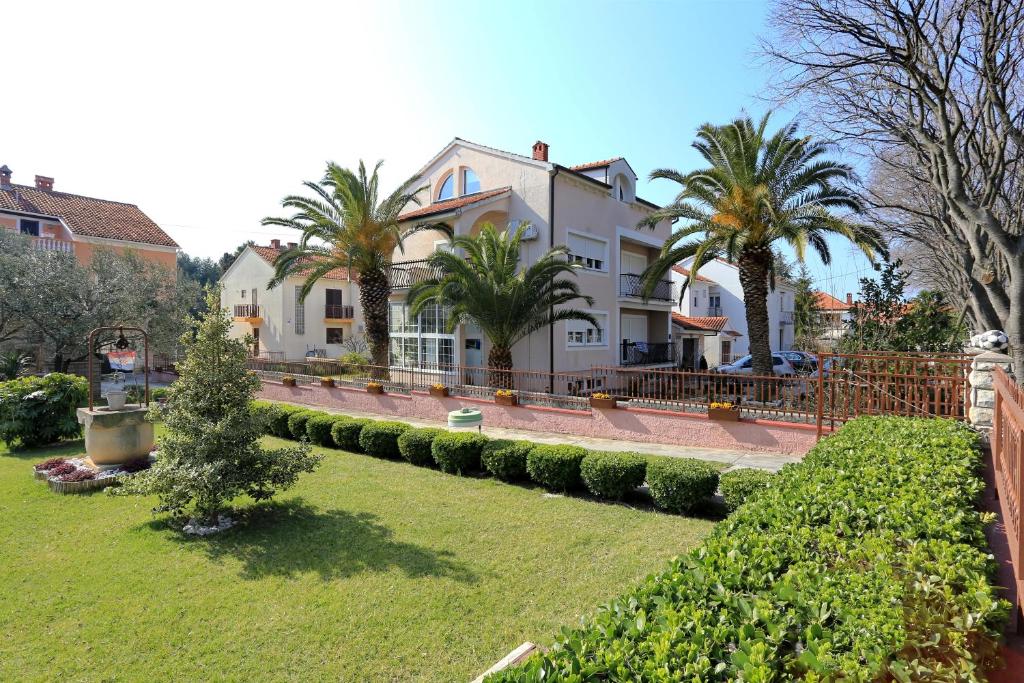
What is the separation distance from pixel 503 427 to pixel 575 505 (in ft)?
20.0

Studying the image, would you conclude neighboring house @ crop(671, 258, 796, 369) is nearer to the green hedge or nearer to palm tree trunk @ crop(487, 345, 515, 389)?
palm tree trunk @ crop(487, 345, 515, 389)

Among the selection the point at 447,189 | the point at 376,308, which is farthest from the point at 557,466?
the point at 447,189

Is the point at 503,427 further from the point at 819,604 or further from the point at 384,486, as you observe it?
the point at 819,604

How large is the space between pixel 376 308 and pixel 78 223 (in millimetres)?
21643

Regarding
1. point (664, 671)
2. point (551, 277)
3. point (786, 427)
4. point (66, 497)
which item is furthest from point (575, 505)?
point (551, 277)

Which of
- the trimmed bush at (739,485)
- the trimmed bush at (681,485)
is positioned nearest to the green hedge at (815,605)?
the trimmed bush at (739,485)

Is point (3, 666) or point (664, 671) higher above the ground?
point (664, 671)

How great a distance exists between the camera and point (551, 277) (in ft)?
53.9

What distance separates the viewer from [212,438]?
7070mm

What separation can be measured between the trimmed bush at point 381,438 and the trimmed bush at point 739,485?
635 centimetres

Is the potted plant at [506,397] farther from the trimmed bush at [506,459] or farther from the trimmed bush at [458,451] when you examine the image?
the trimmed bush at [506,459]

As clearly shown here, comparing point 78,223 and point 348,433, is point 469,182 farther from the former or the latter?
point 78,223

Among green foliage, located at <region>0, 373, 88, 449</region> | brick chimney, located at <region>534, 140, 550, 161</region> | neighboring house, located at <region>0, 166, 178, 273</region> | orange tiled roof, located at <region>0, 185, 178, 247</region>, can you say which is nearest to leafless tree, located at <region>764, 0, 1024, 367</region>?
brick chimney, located at <region>534, 140, 550, 161</region>

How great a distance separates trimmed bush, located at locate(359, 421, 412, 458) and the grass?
2.45 metres
